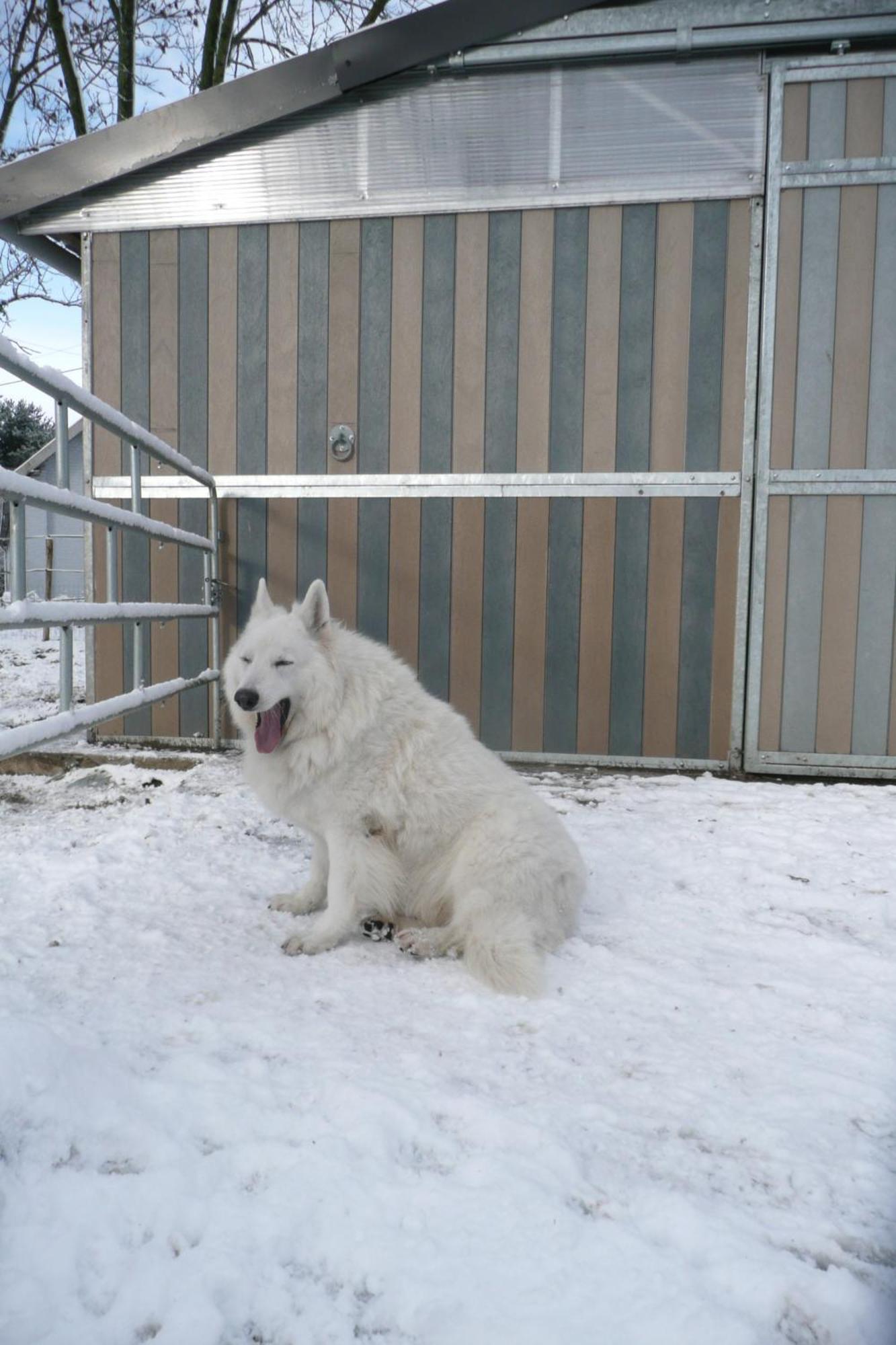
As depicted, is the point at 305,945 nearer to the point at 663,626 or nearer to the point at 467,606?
the point at 467,606

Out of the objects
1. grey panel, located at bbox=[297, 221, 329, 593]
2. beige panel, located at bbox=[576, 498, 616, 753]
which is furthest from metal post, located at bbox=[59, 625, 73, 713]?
beige panel, located at bbox=[576, 498, 616, 753]

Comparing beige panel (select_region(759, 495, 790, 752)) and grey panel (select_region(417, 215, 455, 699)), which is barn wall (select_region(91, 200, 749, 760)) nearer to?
grey panel (select_region(417, 215, 455, 699))

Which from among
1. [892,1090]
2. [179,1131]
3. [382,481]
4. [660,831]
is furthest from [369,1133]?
[382,481]

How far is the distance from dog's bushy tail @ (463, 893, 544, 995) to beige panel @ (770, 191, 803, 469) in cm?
352

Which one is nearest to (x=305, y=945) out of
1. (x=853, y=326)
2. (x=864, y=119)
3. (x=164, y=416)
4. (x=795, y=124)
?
(x=164, y=416)

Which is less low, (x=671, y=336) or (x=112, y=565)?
(x=671, y=336)

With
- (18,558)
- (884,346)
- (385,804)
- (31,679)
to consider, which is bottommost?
(31,679)

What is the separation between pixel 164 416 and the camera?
5.02 m

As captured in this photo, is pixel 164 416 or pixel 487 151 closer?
pixel 487 151

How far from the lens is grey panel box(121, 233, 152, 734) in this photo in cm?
492

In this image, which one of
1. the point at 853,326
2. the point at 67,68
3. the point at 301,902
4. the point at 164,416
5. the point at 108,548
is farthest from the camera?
the point at 67,68

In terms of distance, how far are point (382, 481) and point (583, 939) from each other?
128 inches

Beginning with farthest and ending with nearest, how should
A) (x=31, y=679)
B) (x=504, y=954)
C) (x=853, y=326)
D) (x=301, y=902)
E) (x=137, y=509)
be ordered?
(x=31, y=679), (x=853, y=326), (x=137, y=509), (x=301, y=902), (x=504, y=954)

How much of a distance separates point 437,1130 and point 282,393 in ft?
14.5
